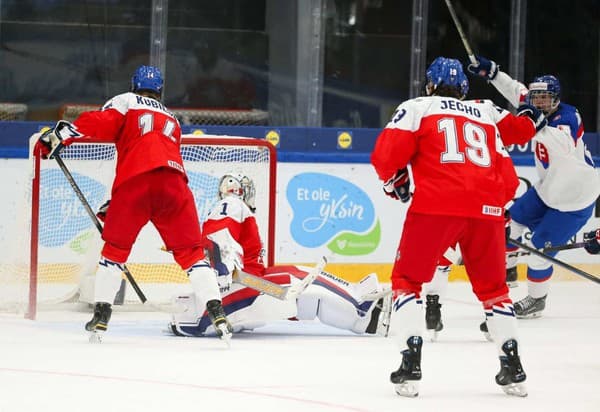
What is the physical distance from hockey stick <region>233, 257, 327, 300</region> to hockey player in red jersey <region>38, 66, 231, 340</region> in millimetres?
206

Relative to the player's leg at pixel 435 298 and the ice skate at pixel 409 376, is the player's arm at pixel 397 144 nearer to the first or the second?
the ice skate at pixel 409 376

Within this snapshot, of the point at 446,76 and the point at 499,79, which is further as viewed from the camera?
the point at 499,79

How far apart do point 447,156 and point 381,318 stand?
5.44 ft

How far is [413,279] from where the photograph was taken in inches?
161

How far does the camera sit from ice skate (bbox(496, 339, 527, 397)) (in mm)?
4102

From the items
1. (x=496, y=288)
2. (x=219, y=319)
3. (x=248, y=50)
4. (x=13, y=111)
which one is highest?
(x=248, y=50)

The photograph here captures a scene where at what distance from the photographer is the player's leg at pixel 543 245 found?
6.53 m

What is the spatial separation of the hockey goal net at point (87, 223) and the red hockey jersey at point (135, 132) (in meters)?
0.97

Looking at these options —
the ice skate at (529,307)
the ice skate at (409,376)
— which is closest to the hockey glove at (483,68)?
the ice skate at (529,307)

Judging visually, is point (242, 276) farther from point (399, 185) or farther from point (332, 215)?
point (332, 215)

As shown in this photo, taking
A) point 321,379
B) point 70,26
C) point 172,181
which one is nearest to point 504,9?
point 70,26

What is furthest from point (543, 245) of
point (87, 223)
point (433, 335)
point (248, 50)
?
point (248, 50)

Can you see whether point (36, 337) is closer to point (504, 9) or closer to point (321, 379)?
point (321, 379)

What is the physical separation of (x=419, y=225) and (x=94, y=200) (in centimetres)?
274
